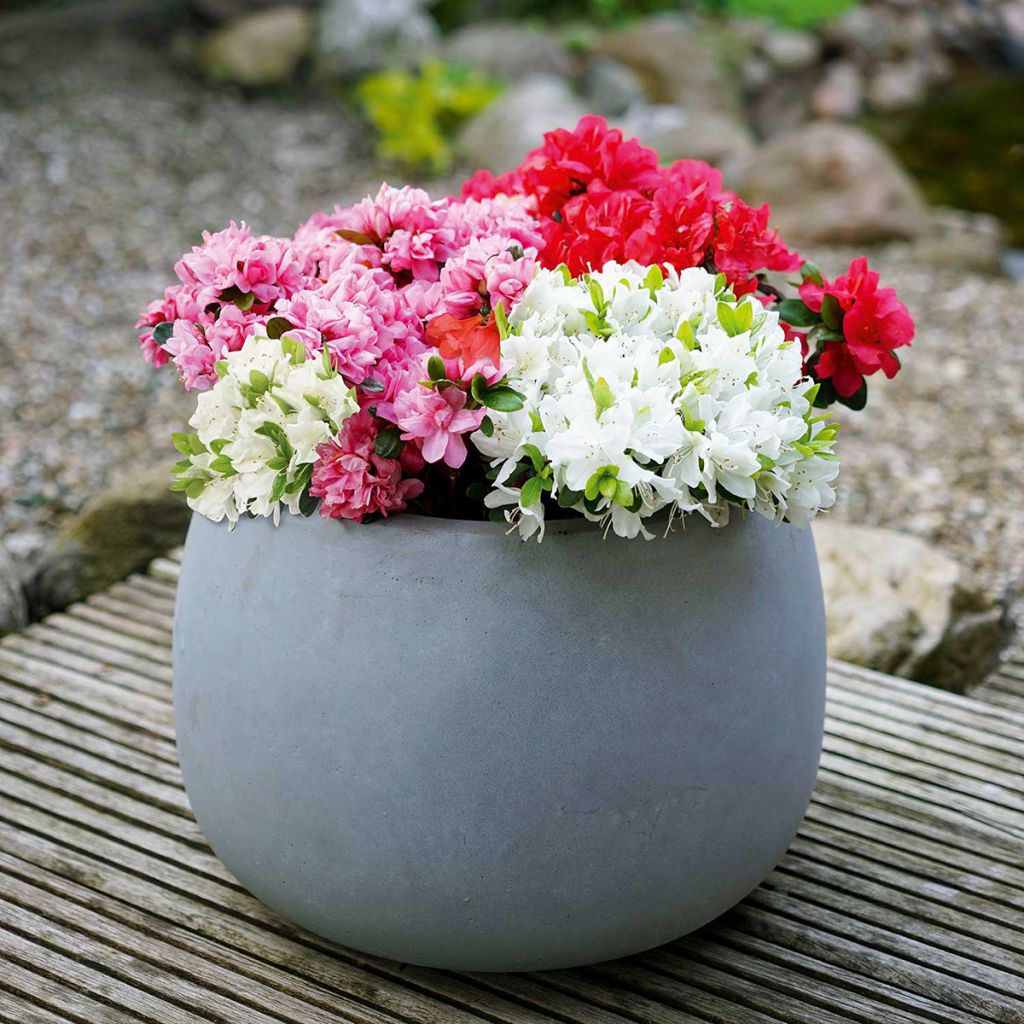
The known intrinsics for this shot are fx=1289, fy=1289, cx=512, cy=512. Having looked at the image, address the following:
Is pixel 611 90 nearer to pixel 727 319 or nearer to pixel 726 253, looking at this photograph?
pixel 726 253

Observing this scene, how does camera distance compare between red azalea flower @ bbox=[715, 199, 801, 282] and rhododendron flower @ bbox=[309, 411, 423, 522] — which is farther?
red azalea flower @ bbox=[715, 199, 801, 282]

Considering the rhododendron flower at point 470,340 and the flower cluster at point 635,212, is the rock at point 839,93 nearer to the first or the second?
the flower cluster at point 635,212

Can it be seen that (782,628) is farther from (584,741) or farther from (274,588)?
(274,588)

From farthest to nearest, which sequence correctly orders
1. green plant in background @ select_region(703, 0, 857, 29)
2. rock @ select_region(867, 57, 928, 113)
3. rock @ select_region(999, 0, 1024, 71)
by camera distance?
1. rock @ select_region(999, 0, 1024, 71)
2. green plant in background @ select_region(703, 0, 857, 29)
3. rock @ select_region(867, 57, 928, 113)

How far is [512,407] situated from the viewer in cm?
138

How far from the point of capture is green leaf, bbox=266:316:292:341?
1517 millimetres

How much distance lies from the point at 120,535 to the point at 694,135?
168 inches

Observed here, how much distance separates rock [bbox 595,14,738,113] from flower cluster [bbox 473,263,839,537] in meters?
6.01

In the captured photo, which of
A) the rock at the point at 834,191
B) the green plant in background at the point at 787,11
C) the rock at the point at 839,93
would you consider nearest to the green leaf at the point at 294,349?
the rock at the point at 834,191

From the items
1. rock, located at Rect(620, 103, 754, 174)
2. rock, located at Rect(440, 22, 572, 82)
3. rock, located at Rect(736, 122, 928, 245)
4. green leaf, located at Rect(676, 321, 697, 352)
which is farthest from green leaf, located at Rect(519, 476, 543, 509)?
rock, located at Rect(440, 22, 572, 82)

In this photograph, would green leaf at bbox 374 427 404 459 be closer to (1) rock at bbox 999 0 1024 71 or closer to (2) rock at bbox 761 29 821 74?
(2) rock at bbox 761 29 821 74

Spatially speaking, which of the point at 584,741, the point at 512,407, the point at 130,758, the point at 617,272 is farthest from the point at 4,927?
the point at 617,272

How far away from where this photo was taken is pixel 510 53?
24.1 ft

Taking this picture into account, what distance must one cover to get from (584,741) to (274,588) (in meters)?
0.41
